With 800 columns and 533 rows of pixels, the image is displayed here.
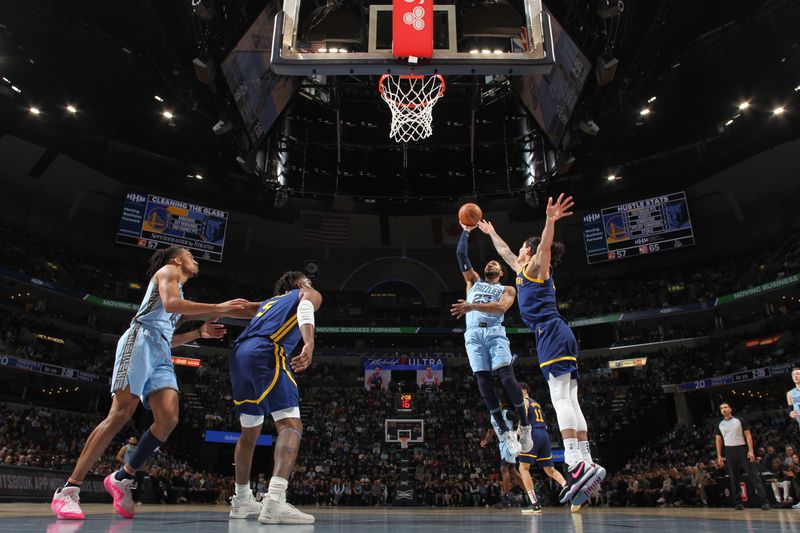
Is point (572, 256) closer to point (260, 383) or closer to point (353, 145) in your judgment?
point (353, 145)

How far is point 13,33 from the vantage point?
693 inches

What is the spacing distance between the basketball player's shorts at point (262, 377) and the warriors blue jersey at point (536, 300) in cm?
250

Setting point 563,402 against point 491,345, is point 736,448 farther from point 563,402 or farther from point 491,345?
point 563,402

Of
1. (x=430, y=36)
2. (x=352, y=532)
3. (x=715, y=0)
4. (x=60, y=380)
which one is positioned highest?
(x=715, y=0)

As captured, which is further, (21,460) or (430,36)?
(21,460)

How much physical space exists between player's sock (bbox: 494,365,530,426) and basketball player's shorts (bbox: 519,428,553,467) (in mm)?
1010

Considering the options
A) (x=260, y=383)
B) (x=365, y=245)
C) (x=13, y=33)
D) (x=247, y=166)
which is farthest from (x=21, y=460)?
(x=365, y=245)

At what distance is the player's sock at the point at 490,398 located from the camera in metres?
7.19

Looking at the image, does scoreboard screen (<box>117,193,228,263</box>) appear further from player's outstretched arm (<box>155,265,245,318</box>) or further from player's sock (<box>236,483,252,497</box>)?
player's sock (<box>236,483,252,497</box>)

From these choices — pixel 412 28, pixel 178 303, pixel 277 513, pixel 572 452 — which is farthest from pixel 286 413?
pixel 412 28

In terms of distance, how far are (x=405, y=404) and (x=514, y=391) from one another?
20.7 m

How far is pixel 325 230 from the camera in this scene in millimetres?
29719

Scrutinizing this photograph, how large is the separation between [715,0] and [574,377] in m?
16.7

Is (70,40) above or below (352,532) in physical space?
above
